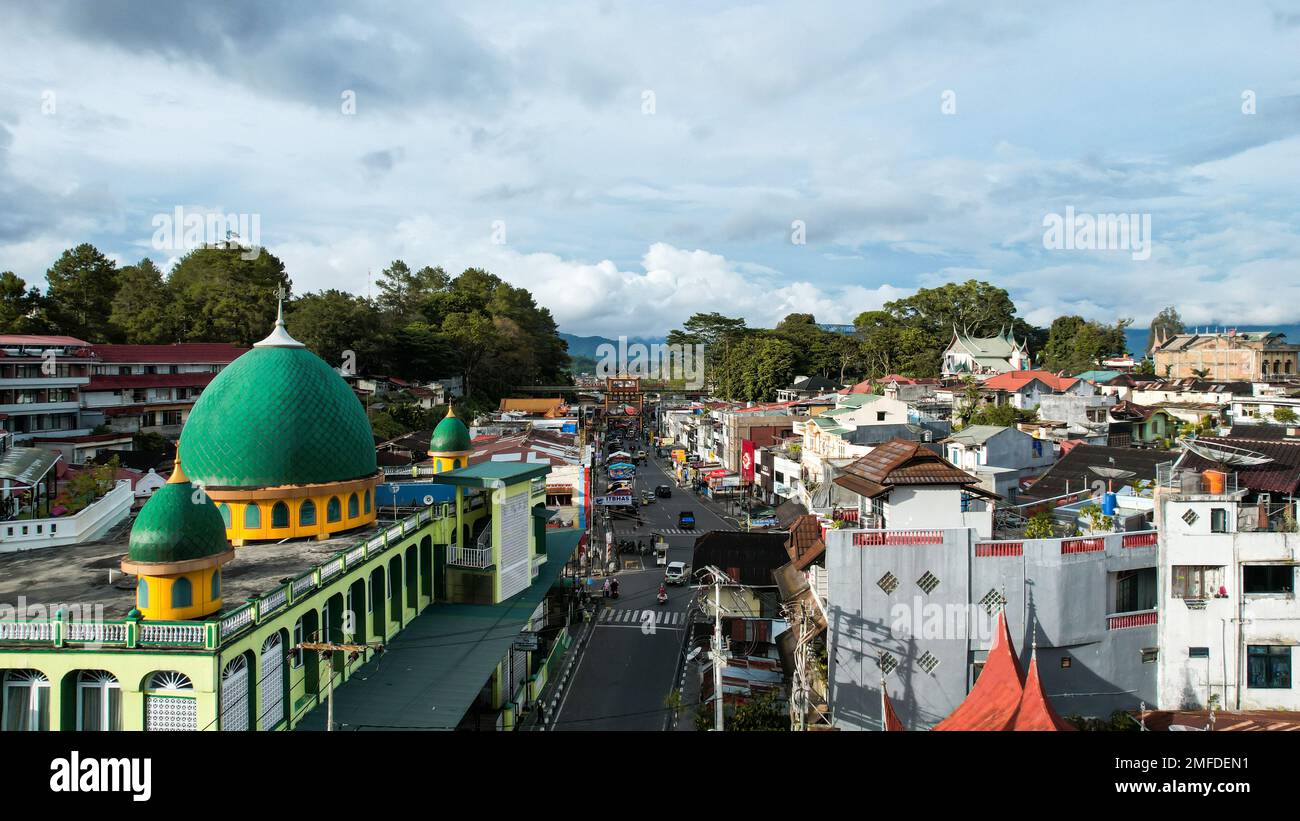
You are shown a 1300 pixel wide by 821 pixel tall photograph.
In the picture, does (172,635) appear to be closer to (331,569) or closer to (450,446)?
(331,569)

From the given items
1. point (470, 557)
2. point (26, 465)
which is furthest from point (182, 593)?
point (26, 465)

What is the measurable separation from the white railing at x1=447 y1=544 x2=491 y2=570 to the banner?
117ft

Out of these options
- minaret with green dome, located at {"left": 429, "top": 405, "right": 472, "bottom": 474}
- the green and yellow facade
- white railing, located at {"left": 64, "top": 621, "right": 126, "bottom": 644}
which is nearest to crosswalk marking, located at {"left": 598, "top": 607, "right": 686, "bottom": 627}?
the green and yellow facade

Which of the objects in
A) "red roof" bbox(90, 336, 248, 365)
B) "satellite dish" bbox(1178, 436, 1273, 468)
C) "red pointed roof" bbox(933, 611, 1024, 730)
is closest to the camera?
"red pointed roof" bbox(933, 611, 1024, 730)

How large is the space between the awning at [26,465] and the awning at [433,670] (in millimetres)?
9628

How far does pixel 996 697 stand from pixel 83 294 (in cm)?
6141

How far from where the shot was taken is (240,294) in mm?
60750

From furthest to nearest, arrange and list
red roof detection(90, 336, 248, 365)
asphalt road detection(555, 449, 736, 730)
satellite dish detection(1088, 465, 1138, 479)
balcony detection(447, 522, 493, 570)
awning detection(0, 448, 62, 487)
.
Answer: red roof detection(90, 336, 248, 365) → satellite dish detection(1088, 465, 1138, 479) → asphalt road detection(555, 449, 736, 730) → balcony detection(447, 522, 493, 570) → awning detection(0, 448, 62, 487)

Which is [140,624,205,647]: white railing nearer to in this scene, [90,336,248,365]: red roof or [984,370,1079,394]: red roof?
[90,336,248,365]: red roof

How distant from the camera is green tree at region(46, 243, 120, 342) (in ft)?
180

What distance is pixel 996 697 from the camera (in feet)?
47.3

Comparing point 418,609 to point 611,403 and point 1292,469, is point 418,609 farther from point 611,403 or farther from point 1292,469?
point 611,403
